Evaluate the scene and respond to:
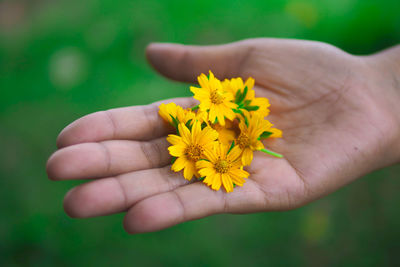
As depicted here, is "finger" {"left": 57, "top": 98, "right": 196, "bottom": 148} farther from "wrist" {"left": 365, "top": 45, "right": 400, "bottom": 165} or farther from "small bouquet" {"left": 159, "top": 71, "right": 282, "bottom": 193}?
"wrist" {"left": 365, "top": 45, "right": 400, "bottom": 165}

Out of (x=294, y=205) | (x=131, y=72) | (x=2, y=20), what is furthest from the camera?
(x=2, y=20)

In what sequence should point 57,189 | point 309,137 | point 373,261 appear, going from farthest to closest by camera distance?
point 57,189
point 373,261
point 309,137

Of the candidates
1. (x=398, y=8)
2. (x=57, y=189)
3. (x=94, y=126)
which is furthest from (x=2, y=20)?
(x=398, y=8)

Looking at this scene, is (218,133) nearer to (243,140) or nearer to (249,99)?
(243,140)

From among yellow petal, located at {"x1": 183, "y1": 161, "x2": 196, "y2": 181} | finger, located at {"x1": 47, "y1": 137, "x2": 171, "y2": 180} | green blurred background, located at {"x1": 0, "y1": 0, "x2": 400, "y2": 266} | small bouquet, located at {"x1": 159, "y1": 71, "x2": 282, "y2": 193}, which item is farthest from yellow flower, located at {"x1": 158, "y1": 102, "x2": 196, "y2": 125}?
green blurred background, located at {"x1": 0, "y1": 0, "x2": 400, "y2": 266}

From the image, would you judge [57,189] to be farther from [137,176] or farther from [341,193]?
[341,193]

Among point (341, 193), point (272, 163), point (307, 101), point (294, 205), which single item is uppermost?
point (307, 101)
